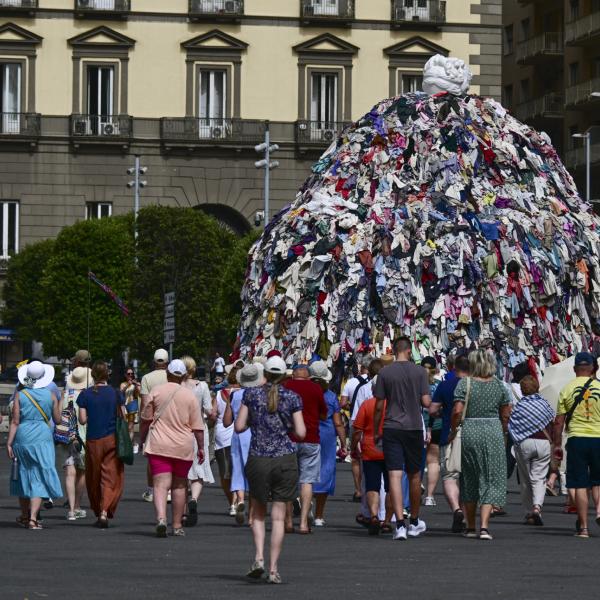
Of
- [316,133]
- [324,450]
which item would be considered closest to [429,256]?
[324,450]

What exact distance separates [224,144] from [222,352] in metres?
6.53

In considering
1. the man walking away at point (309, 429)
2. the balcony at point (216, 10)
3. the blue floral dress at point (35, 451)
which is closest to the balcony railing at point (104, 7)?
the balcony at point (216, 10)

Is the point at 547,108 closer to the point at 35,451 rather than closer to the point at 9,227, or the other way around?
the point at 9,227

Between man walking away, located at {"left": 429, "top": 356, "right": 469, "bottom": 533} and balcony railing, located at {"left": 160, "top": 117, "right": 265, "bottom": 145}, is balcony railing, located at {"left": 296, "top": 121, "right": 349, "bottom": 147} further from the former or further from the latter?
man walking away, located at {"left": 429, "top": 356, "right": 469, "bottom": 533}

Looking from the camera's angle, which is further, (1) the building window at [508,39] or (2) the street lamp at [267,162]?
(1) the building window at [508,39]

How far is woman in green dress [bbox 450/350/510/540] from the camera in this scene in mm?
17609

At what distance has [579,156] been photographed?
71.2m

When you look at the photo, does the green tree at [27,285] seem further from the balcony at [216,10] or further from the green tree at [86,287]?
the balcony at [216,10]

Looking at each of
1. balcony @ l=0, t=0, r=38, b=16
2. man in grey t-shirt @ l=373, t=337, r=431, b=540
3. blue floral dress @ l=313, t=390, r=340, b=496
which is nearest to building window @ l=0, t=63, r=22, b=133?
balcony @ l=0, t=0, r=38, b=16

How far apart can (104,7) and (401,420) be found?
45735 mm

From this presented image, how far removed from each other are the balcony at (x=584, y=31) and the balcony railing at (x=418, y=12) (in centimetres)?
792

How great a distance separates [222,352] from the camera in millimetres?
60656

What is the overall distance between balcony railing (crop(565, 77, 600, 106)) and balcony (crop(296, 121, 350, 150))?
10.9 metres

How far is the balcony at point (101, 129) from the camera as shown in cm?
6178
